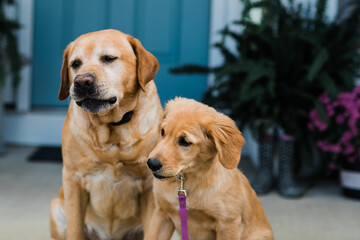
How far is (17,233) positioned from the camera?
3.07 meters

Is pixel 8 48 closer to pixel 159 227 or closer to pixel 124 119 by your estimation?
pixel 124 119

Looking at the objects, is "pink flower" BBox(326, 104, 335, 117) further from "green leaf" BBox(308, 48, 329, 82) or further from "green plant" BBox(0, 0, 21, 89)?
"green plant" BBox(0, 0, 21, 89)

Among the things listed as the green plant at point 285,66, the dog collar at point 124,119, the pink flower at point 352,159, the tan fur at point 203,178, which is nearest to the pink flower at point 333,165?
the pink flower at point 352,159

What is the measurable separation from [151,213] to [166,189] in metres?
0.30

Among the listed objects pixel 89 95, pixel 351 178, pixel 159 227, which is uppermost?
pixel 89 95

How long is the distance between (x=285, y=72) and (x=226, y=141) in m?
2.24

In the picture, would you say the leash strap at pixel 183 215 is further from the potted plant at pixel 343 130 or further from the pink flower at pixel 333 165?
the pink flower at pixel 333 165

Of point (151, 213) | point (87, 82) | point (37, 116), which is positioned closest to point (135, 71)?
point (87, 82)

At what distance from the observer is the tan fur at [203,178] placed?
2.06 m

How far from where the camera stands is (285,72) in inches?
162

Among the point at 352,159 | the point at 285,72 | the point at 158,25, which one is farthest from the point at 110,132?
the point at 158,25

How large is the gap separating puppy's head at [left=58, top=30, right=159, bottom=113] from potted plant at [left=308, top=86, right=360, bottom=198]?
2054 mm

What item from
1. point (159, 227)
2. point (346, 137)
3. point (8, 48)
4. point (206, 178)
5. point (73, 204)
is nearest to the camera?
point (206, 178)

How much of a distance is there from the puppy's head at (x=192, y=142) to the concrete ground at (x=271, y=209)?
4.39ft
